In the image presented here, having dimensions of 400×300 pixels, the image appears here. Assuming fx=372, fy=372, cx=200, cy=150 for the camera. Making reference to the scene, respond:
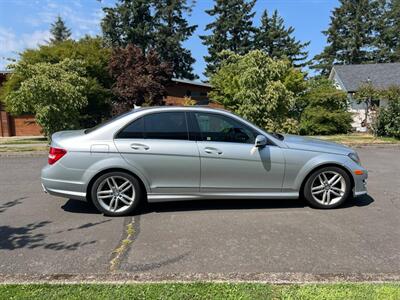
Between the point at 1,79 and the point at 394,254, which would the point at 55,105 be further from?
the point at 1,79

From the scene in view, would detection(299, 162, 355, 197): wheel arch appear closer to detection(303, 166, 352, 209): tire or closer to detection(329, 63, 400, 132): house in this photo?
detection(303, 166, 352, 209): tire

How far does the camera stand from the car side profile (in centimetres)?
527

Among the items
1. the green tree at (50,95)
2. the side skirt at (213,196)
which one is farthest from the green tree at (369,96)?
the side skirt at (213,196)

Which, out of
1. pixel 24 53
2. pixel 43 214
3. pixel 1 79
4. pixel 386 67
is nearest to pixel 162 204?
pixel 43 214

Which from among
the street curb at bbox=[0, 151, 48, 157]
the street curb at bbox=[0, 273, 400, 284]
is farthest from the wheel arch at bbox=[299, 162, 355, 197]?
the street curb at bbox=[0, 151, 48, 157]

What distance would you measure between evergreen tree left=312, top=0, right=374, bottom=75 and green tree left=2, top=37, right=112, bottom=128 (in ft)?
129

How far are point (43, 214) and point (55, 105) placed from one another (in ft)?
28.7

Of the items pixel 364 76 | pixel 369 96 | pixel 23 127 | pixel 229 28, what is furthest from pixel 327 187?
pixel 229 28

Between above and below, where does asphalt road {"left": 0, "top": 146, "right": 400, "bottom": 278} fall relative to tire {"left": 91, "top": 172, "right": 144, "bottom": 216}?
below

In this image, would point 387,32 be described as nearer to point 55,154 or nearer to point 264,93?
point 264,93

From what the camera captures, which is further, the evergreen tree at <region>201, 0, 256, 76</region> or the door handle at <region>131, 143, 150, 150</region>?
the evergreen tree at <region>201, 0, 256, 76</region>

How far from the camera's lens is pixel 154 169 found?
5289 mm

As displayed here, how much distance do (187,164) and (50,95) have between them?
9.69 m

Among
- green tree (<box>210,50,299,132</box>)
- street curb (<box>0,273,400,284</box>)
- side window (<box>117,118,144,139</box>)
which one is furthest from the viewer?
green tree (<box>210,50,299,132</box>)
